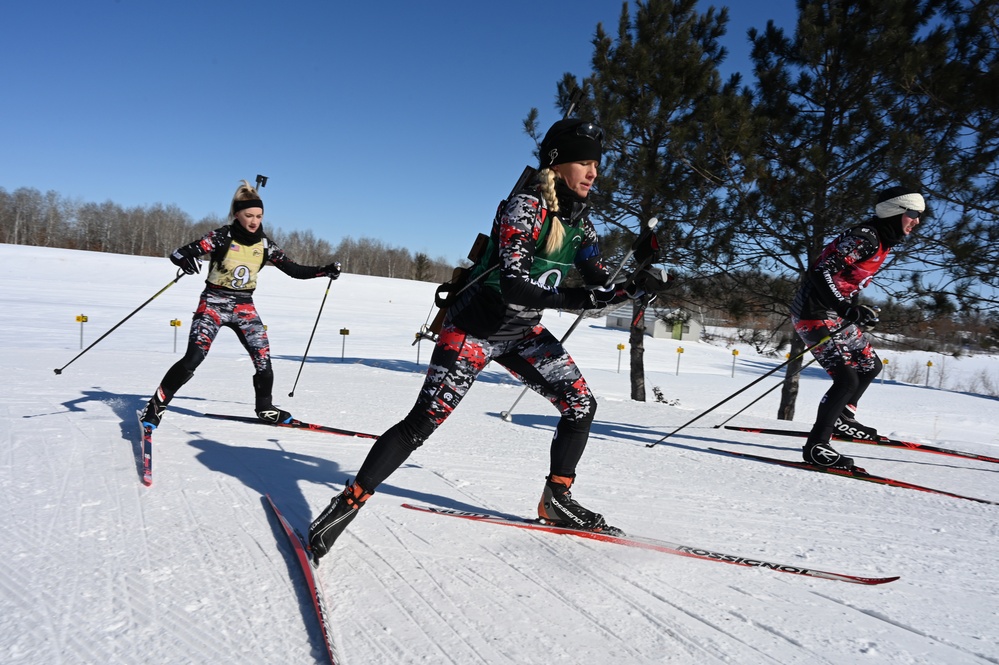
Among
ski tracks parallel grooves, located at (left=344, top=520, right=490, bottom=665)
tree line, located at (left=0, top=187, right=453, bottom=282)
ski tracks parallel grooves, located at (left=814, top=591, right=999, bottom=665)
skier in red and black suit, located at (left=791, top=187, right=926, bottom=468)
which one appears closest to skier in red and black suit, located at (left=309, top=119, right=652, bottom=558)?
ski tracks parallel grooves, located at (left=344, top=520, right=490, bottom=665)

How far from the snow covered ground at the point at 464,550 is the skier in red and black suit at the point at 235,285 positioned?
450 mm

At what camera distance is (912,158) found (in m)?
7.96

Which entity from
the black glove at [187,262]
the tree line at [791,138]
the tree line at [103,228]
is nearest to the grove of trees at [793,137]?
the tree line at [791,138]

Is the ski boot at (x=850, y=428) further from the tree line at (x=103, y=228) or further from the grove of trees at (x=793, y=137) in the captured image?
the tree line at (x=103, y=228)

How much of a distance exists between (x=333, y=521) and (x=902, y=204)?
4266 millimetres

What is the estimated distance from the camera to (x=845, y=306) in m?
4.19

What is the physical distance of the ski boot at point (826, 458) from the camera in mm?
4363

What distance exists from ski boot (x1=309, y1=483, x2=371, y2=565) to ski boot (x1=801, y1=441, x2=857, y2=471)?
11.4ft

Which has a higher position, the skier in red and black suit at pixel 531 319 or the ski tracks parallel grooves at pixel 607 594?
the skier in red and black suit at pixel 531 319

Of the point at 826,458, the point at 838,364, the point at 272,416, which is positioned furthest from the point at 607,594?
the point at 272,416

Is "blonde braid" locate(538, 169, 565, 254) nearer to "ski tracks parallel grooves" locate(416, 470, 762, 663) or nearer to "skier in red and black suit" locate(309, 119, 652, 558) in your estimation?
"skier in red and black suit" locate(309, 119, 652, 558)

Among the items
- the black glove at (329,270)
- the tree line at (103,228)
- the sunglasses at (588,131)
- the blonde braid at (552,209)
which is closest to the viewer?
the blonde braid at (552,209)

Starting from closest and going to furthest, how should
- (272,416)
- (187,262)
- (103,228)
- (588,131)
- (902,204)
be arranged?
(588,131)
(902,204)
(187,262)
(272,416)
(103,228)

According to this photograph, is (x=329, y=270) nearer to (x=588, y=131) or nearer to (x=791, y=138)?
(x=588, y=131)
